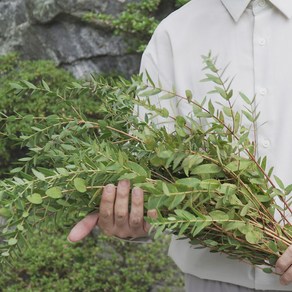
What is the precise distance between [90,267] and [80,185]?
310 centimetres

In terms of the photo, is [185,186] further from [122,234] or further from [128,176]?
[122,234]

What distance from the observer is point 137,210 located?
1.68 m

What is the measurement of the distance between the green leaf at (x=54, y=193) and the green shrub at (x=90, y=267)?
9.52ft

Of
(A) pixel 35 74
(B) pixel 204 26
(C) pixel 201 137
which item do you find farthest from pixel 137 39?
(C) pixel 201 137

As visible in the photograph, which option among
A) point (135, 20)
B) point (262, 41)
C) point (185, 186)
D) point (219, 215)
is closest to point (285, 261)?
point (219, 215)

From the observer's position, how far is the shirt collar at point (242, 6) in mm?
1894

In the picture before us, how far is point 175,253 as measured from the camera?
2061 millimetres

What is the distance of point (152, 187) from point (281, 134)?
484 millimetres

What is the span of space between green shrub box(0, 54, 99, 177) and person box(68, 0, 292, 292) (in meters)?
2.90

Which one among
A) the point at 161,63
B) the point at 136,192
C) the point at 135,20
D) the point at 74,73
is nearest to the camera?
the point at 136,192

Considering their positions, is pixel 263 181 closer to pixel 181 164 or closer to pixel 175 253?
pixel 181 164

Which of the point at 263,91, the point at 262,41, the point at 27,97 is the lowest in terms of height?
the point at 27,97

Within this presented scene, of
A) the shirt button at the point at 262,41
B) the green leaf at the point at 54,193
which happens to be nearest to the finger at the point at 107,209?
the green leaf at the point at 54,193

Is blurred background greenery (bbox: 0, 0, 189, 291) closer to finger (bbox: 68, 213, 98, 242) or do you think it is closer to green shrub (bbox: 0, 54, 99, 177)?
green shrub (bbox: 0, 54, 99, 177)
